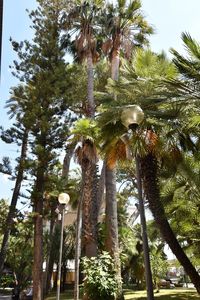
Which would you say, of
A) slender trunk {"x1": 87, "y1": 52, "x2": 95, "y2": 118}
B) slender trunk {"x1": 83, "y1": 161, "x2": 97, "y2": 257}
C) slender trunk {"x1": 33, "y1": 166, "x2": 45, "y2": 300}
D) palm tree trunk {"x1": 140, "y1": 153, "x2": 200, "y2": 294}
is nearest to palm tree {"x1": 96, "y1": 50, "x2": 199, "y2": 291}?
palm tree trunk {"x1": 140, "y1": 153, "x2": 200, "y2": 294}

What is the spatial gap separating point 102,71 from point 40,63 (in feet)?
19.8

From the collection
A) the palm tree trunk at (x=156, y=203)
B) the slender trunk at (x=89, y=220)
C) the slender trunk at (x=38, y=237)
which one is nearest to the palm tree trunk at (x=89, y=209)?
the slender trunk at (x=89, y=220)

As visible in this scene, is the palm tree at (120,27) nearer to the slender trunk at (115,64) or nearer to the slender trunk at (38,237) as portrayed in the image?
the slender trunk at (115,64)

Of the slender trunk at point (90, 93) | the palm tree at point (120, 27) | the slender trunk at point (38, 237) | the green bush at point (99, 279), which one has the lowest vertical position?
the green bush at point (99, 279)

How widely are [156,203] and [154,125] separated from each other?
215 cm

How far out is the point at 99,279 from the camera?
A: 1445cm

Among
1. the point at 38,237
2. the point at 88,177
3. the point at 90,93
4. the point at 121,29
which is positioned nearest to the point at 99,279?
the point at 88,177

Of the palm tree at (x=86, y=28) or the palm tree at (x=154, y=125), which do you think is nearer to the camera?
the palm tree at (x=154, y=125)

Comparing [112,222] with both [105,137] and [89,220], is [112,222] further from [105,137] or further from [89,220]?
[105,137]

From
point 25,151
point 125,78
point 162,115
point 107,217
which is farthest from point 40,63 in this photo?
point 162,115

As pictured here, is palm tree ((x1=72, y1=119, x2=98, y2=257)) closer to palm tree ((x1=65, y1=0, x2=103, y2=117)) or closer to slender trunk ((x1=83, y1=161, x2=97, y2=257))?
slender trunk ((x1=83, y1=161, x2=97, y2=257))

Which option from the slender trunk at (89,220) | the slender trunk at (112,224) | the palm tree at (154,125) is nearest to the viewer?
the palm tree at (154,125)

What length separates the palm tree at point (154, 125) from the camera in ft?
34.6

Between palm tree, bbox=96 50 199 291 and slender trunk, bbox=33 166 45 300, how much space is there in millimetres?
9962
